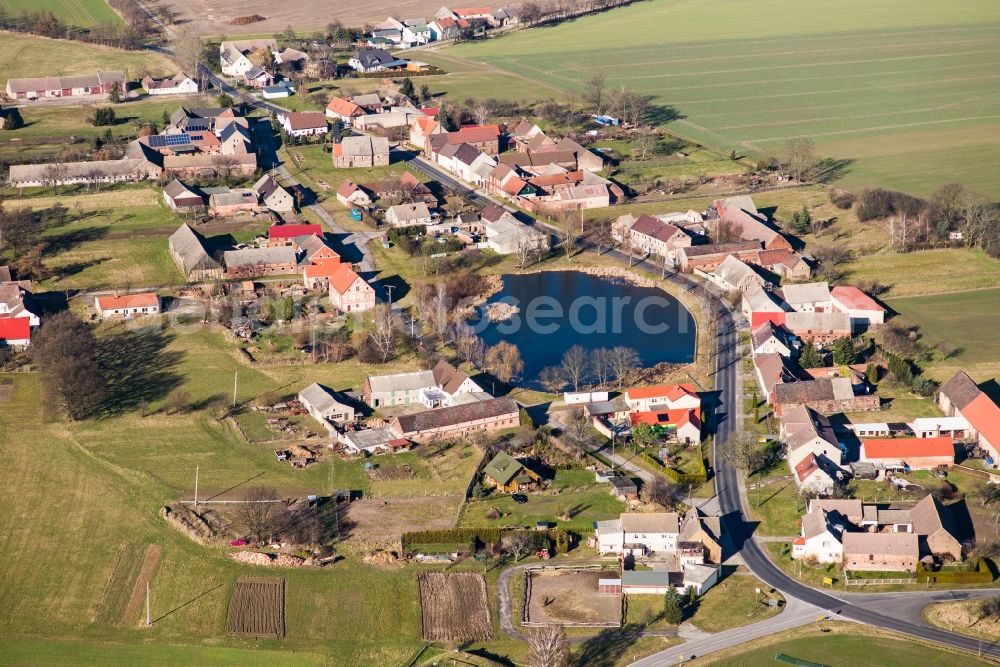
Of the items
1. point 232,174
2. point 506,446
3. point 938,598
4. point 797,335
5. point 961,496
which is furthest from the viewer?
point 232,174

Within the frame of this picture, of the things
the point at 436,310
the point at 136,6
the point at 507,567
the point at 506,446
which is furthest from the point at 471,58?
the point at 507,567

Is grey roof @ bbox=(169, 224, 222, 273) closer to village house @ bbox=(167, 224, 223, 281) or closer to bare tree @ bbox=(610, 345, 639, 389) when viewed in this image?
village house @ bbox=(167, 224, 223, 281)

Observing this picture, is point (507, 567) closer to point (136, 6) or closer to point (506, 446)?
point (506, 446)

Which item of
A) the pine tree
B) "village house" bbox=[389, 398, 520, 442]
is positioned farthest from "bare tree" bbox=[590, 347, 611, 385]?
the pine tree

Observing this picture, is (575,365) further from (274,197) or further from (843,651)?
(274,197)

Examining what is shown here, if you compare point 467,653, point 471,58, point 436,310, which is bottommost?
point 467,653

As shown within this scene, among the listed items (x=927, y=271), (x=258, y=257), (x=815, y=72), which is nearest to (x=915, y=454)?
(x=927, y=271)
